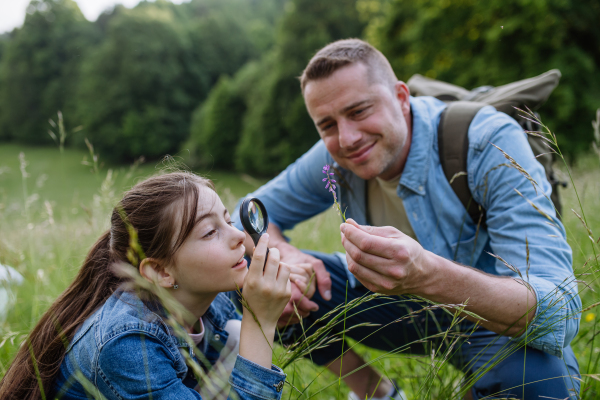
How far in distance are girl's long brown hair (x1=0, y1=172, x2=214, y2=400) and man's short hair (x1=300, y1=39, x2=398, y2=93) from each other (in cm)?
109

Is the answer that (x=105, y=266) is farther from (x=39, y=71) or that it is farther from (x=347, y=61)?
(x=39, y=71)

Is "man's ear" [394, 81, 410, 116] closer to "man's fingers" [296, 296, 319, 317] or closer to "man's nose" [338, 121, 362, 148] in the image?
"man's nose" [338, 121, 362, 148]

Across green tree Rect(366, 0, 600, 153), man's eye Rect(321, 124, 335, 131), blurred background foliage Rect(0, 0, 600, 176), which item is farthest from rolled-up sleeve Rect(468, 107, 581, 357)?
blurred background foliage Rect(0, 0, 600, 176)

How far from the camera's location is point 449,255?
234 centimetres

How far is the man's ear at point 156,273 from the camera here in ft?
5.27

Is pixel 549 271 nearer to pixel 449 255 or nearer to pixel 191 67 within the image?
pixel 449 255

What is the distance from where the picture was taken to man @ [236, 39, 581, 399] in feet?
5.06

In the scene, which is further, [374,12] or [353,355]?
[374,12]

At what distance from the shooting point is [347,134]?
2324mm

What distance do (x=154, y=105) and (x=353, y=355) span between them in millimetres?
40063

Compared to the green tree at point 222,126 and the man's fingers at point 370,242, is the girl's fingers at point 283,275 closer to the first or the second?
the man's fingers at point 370,242

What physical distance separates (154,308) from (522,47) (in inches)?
610

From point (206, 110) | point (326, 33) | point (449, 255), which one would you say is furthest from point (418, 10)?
point (206, 110)

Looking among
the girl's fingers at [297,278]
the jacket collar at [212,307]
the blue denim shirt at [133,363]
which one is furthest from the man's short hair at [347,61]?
the blue denim shirt at [133,363]
